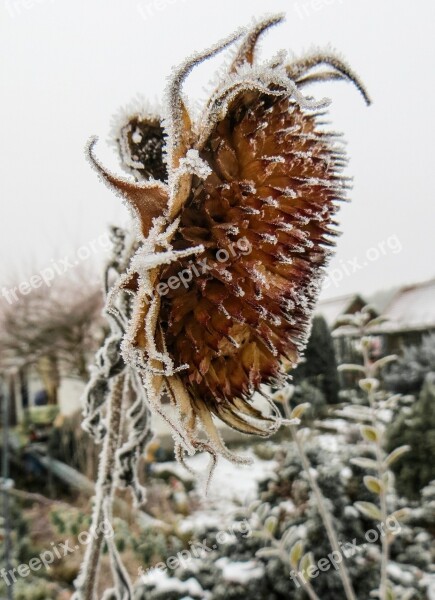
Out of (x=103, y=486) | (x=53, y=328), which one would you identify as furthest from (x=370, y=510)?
(x=53, y=328)

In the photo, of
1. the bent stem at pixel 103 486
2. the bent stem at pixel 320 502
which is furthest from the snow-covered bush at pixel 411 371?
the bent stem at pixel 103 486

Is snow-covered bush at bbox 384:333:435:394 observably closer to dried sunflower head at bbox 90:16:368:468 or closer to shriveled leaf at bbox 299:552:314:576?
shriveled leaf at bbox 299:552:314:576

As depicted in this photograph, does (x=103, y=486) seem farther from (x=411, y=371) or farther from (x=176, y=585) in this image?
(x=411, y=371)

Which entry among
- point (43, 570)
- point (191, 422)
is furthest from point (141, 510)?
point (191, 422)

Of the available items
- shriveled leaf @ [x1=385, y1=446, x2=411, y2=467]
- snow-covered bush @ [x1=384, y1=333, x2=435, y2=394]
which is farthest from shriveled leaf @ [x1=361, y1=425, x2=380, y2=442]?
snow-covered bush @ [x1=384, y1=333, x2=435, y2=394]

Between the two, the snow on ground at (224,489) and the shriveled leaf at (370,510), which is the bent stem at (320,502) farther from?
the snow on ground at (224,489)

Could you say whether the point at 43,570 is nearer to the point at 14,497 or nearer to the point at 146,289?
the point at 14,497
